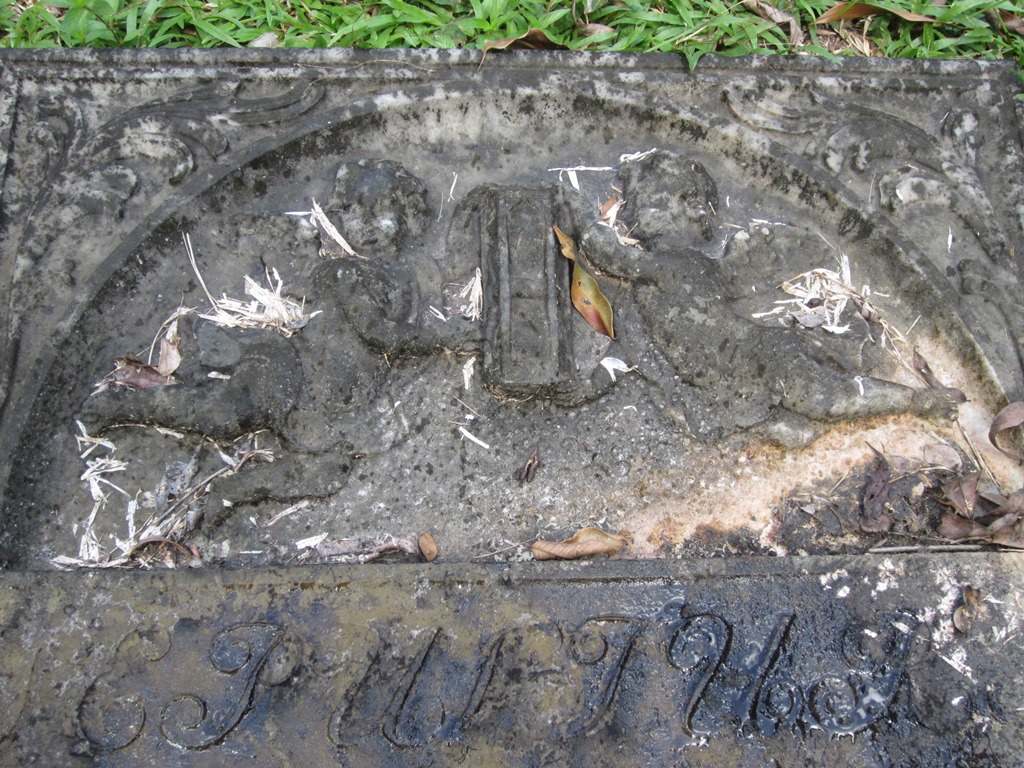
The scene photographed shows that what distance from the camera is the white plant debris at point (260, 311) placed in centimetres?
270

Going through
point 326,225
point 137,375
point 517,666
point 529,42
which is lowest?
point 517,666

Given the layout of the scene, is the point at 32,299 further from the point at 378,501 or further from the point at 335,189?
the point at 378,501

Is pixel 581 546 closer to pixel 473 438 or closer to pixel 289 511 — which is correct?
pixel 473 438

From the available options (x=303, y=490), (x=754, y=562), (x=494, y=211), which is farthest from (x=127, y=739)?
(x=494, y=211)

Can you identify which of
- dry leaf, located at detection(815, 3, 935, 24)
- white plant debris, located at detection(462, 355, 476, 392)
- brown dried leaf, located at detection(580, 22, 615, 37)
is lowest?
white plant debris, located at detection(462, 355, 476, 392)

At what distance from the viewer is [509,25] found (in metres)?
3.38

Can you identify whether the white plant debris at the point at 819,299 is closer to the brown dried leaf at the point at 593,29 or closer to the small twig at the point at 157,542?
the brown dried leaf at the point at 593,29

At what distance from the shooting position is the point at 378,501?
8.31 ft

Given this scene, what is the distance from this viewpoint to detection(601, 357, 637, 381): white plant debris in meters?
2.72

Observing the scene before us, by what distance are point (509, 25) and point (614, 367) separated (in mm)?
1568

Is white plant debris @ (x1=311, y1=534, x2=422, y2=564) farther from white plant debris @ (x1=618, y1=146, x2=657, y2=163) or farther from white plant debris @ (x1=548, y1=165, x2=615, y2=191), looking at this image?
white plant debris @ (x1=618, y1=146, x2=657, y2=163)

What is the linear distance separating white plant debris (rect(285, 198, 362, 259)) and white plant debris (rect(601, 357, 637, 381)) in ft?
2.90

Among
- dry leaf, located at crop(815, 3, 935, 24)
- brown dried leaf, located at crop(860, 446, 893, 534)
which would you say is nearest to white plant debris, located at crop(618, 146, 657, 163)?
dry leaf, located at crop(815, 3, 935, 24)

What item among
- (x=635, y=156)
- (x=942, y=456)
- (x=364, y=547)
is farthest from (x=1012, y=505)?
(x=364, y=547)
